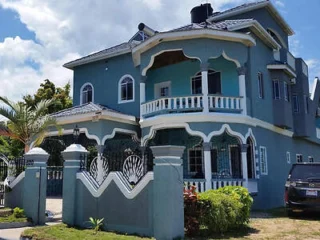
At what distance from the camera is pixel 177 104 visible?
51.7 feet

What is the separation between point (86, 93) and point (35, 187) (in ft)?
36.7

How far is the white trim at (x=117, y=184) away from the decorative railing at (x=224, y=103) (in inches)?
280

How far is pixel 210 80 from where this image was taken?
17906 mm

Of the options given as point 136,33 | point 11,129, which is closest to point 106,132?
point 11,129

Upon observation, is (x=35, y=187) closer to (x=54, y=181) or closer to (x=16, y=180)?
(x=16, y=180)

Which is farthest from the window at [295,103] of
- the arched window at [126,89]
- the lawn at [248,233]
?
the lawn at [248,233]

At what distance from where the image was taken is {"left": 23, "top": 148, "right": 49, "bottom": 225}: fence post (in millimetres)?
10719

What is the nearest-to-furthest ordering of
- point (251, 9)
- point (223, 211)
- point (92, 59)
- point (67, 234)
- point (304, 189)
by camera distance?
point (67, 234), point (223, 211), point (304, 189), point (251, 9), point (92, 59)

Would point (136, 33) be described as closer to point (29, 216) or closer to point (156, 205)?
point (29, 216)

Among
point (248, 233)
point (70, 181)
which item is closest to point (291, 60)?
point (248, 233)

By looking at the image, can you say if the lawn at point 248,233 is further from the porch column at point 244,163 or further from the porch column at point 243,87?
the porch column at point 243,87

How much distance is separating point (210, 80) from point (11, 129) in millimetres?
9516

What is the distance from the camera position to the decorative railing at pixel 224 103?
15305 millimetres

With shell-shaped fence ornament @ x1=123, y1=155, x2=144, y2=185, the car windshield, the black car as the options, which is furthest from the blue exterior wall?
the black car
